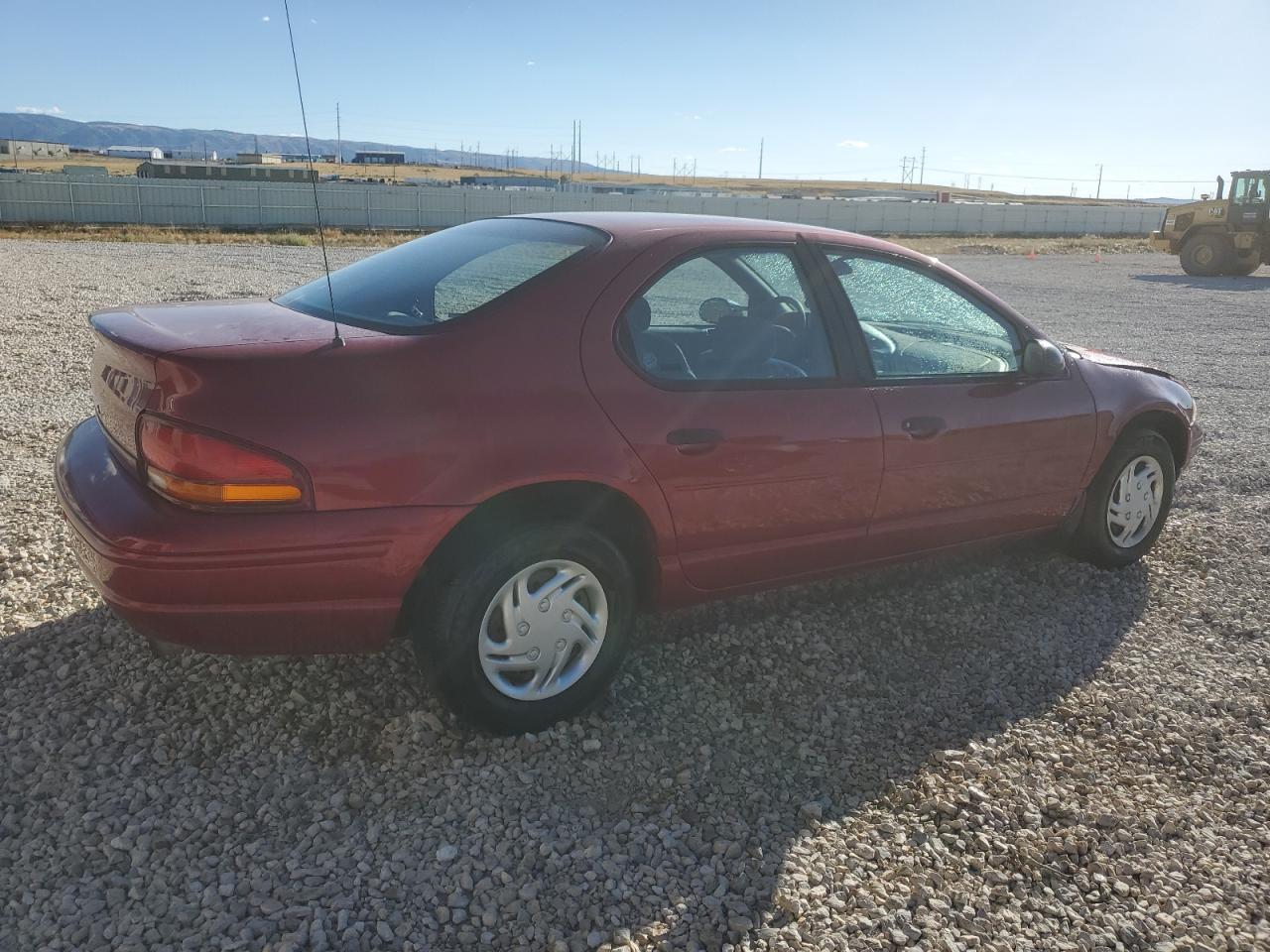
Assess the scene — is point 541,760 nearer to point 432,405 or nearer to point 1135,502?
point 432,405

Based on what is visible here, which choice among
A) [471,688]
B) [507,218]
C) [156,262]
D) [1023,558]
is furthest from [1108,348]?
[156,262]

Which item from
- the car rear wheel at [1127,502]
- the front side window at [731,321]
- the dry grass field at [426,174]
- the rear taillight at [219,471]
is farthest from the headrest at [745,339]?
the dry grass field at [426,174]

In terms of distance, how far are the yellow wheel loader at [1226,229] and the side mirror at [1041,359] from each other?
25239 millimetres

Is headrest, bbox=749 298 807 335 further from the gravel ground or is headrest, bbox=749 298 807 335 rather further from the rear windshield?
the gravel ground

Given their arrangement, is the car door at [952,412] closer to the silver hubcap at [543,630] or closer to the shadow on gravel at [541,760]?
the shadow on gravel at [541,760]

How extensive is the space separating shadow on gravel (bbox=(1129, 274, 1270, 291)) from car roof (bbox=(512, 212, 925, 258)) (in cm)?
2274

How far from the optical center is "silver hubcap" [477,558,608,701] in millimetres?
2926

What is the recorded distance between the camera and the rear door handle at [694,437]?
306cm

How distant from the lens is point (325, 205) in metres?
36.6

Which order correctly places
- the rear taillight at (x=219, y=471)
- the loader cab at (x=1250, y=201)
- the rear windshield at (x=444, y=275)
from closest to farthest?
the rear taillight at (x=219, y=471), the rear windshield at (x=444, y=275), the loader cab at (x=1250, y=201)

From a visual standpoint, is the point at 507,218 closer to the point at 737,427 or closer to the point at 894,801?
the point at 737,427

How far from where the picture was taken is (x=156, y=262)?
20.2 metres

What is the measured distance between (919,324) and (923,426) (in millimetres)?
567

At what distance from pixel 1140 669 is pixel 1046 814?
117cm
